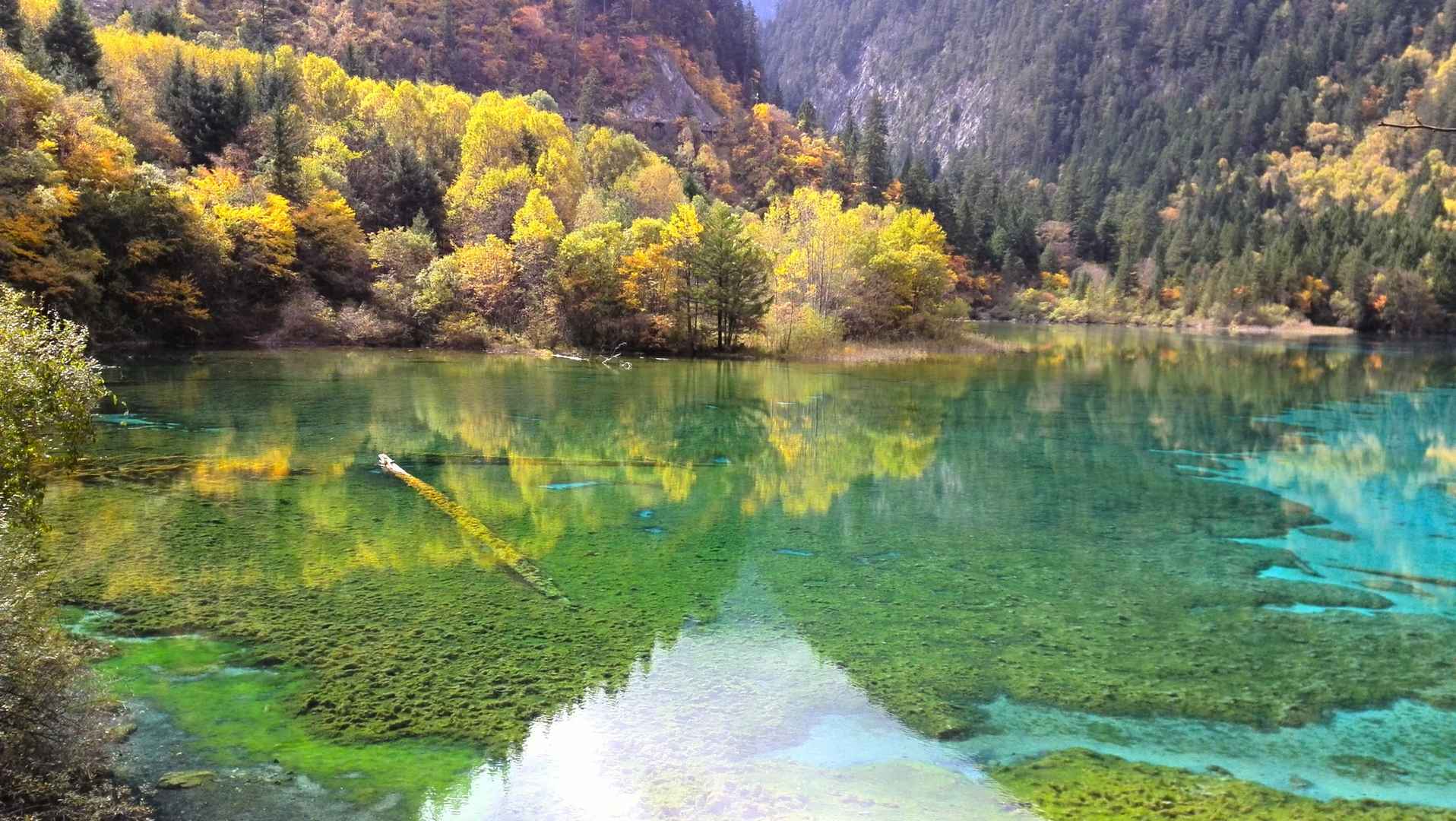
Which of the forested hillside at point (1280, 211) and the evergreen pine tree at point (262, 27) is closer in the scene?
the evergreen pine tree at point (262, 27)

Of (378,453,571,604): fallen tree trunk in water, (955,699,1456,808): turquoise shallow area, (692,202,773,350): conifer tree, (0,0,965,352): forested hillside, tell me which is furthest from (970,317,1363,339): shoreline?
(378,453,571,604): fallen tree trunk in water

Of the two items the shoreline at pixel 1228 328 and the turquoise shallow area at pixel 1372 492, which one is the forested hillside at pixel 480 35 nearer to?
the shoreline at pixel 1228 328

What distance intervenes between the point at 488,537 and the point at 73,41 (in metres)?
66.3

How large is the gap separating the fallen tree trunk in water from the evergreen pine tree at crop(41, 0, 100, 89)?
56888 mm

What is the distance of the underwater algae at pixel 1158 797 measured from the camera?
261 inches

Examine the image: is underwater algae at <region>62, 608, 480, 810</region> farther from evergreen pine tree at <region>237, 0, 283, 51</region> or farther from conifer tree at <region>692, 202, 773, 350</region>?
evergreen pine tree at <region>237, 0, 283, 51</region>

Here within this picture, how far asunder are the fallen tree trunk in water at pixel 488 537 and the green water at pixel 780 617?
19cm

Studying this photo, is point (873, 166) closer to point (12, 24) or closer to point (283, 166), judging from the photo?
point (283, 166)

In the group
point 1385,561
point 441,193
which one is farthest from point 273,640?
point 441,193

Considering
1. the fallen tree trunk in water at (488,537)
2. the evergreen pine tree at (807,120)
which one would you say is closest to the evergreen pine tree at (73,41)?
the fallen tree trunk in water at (488,537)

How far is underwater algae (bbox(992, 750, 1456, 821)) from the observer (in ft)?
21.7

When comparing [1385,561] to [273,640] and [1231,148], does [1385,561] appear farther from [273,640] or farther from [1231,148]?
[1231,148]

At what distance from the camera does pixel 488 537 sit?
13594 millimetres

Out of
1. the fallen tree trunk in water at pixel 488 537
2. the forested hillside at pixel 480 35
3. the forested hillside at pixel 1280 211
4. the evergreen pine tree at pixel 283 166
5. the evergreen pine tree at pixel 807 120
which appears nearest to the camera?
the fallen tree trunk in water at pixel 488 537
